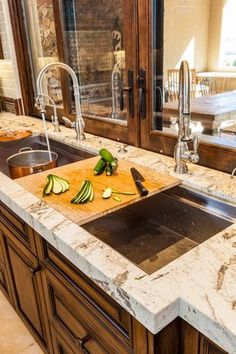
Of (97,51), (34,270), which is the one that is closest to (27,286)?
(34,270)

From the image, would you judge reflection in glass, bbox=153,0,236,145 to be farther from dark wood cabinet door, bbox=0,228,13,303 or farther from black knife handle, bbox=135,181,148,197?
dark wood cabinet door, bbox=0,228,13,303

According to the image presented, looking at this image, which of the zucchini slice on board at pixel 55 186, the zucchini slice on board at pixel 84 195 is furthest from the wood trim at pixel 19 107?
the zucchini slice on board at pixel 84 195

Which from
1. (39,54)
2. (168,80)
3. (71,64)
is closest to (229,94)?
(168,80)

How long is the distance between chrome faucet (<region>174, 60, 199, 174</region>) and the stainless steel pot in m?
0.63

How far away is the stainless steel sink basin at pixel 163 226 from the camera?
3.53ft

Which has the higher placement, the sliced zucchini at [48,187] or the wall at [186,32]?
the wall at [186,32]

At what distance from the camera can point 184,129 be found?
1.20 metres

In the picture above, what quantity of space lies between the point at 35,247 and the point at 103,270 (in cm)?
47

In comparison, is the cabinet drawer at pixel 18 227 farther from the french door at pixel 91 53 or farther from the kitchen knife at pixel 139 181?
the french door at pixel 91 53

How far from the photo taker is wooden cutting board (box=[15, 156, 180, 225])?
103 centimetres

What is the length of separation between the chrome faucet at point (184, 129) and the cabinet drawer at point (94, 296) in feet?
1.90

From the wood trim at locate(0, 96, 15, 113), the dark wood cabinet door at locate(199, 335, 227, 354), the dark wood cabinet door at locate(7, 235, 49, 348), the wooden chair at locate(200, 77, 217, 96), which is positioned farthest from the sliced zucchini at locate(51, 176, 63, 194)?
the wood trim at locate(0, 96, 15, 113)

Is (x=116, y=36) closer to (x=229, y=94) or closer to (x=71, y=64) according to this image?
(x=71, y=64)

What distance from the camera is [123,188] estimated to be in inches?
46.8
